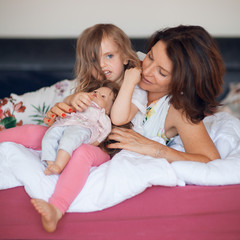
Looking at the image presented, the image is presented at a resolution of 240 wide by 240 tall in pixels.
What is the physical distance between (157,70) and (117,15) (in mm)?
1246

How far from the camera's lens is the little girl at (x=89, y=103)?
104cm

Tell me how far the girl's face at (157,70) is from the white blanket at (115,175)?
345 mm

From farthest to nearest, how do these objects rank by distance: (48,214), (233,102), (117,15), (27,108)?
(117,15)
(233,102)
(27,108)
(48,214)

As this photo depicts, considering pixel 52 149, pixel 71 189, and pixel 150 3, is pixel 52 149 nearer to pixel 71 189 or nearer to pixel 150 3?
pixel 71 189

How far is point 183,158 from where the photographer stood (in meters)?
1.30

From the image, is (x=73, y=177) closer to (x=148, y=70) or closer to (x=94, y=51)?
(x=148, y=70)

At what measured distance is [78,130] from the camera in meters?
1.22

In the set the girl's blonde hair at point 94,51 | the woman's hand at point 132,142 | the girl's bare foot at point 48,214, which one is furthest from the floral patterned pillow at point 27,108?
the girl's bare foot at point 48,214

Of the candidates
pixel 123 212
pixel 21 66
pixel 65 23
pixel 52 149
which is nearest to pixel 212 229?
pixel 123 212

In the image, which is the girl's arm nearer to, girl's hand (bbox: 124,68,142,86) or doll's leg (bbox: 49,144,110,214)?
girl's hand (bbox: 124,68,142,86)

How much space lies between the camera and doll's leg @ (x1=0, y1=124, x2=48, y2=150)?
1379 mm

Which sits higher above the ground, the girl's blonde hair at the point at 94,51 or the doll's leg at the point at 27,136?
the girl's blonde hair at the point at 94,51

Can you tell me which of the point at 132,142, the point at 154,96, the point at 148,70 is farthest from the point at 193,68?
the point at 132,142

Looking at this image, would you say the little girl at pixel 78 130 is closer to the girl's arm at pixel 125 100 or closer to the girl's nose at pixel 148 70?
the girl's arm at pixel 125 100
